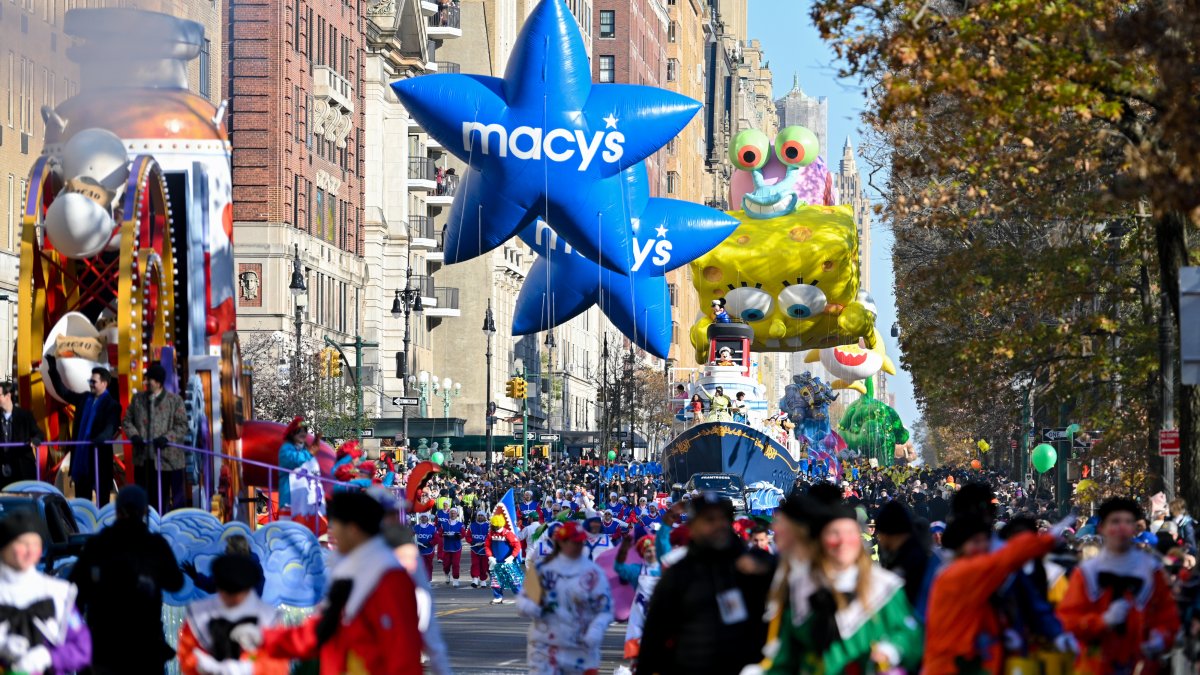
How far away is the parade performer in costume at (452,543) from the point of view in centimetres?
3822

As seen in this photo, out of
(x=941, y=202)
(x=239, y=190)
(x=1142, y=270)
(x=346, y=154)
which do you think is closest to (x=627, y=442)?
(x=346, y=154)

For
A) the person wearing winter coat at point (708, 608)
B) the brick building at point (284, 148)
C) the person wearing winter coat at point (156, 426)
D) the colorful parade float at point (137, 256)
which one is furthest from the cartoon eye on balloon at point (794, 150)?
the person wearing winter coat at point (708, 608)

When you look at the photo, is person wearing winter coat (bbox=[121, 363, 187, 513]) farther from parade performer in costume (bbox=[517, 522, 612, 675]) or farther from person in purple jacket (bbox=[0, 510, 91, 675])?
person in purple jacket (bbox=[0, 510, 91, 675])

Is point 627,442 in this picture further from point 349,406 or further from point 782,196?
point 782,196

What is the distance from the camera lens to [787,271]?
5103 cm

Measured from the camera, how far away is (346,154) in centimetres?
7612

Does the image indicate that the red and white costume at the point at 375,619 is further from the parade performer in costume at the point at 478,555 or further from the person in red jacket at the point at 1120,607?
the parade performer in costume at the point at 478,555

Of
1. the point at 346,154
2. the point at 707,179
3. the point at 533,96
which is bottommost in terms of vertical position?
the point at 533,96

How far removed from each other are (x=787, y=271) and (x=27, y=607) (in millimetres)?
41126

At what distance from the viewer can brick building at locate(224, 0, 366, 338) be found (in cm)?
6638

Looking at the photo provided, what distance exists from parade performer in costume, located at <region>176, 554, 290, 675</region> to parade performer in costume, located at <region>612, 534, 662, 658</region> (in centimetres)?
733

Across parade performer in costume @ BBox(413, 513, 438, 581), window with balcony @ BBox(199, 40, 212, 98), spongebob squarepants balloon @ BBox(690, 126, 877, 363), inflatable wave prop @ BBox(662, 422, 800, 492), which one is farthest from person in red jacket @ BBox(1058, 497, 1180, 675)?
window with balcony @ BBox(199, 40, 212, 98)

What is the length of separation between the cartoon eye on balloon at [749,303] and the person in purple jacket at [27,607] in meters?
41.5

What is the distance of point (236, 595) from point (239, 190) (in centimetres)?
5746
